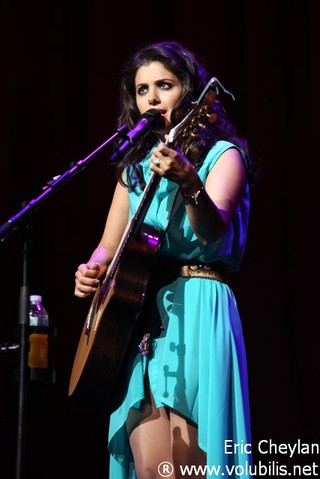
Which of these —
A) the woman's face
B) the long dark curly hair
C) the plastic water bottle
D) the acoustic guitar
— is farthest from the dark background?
the acoustic guitar

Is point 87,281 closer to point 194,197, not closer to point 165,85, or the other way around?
point 194,197

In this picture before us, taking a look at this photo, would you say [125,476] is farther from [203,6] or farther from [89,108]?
[203,6]

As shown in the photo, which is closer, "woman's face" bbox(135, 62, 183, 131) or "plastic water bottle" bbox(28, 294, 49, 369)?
"plastic water bottle" bbox(28, 294, 49, 369)

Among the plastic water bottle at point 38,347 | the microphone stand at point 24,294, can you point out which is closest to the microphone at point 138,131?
the microphone stand at point 24,294

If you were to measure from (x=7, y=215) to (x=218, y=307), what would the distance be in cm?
148

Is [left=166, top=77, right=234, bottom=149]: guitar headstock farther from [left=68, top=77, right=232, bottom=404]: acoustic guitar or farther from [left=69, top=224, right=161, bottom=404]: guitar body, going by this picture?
[left=69, top=224, right=161, bottom=404]: guitar body

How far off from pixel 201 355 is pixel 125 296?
26cm

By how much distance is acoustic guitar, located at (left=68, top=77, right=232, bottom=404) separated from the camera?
190 centimetres

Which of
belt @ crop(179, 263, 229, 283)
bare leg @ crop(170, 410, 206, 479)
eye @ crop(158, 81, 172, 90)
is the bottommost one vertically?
bare leg @ crop(170, 410, 206, 479)

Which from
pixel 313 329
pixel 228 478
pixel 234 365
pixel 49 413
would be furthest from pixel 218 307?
pixel 49 413

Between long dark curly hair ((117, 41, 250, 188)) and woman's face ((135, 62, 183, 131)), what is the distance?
2cm

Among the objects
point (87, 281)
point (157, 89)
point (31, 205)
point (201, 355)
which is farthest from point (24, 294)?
point (157, 89)

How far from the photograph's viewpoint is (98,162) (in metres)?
3.33

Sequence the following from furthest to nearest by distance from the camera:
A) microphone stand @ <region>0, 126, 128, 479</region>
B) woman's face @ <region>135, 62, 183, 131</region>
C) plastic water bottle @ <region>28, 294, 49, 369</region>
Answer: woman's face @ <region>135, 62, 183, 131</region>
plastic water bottle @ <region>28, 294, 49, 369</region>
microphone stand @ <region>0, 126, 128, 479</region>
